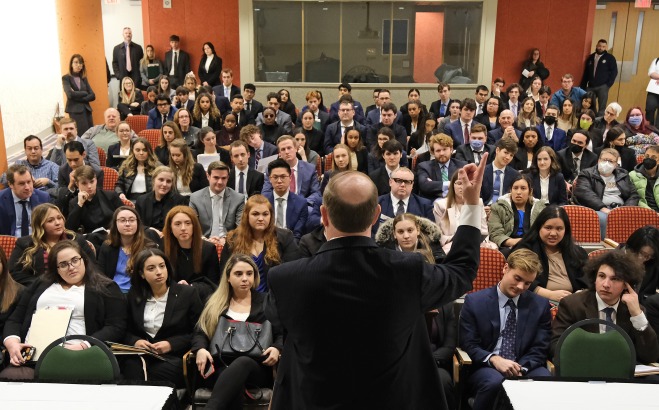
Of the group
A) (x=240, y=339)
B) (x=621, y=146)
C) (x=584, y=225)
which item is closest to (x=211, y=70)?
(x=621, y=146)

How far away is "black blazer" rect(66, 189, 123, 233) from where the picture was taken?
5367 mm

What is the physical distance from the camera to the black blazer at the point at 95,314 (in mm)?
3824

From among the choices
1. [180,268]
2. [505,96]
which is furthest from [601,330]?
[505,96]

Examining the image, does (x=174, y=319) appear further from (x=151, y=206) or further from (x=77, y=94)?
(x=77, y=94)

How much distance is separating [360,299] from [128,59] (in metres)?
10.9

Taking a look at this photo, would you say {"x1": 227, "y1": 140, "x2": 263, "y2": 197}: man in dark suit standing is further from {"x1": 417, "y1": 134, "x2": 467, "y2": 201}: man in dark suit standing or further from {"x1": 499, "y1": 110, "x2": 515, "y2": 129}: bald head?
{"x1": 499, "y1": 110, "x2": 515, "y2": 129}: bald head

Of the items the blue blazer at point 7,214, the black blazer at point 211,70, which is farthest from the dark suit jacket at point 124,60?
the blue blazer at point 7,214

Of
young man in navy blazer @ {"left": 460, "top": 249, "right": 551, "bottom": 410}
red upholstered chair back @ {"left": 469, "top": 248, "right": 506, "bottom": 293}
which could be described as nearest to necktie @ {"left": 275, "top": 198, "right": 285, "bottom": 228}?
red upholstered chair back @ {"left": 469, "top": 248, "right": 506, "bottom": 293}

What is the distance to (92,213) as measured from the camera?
5410 mm

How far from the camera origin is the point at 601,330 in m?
3.50

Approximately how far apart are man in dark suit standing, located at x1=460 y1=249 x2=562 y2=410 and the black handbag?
3.59 ft

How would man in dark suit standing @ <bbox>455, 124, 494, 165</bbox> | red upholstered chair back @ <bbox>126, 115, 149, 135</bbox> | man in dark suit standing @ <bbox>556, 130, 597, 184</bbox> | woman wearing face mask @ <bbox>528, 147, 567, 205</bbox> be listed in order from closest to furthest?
1. woman wearing face mask @ <bbox>528, 147, 567, 205</bbox>
2. man in dark suit standing @ <bbox>455, 124, 494, 165</bbox>
3. man in dark suit standing @ <bbox>556, 130, 597, 184</bbox>
4. red upholstered chair back @ <bbox>126, 115, 149, 135</bbox>

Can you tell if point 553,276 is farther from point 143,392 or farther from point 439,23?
point 439,23

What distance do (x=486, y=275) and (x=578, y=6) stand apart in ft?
30.1
